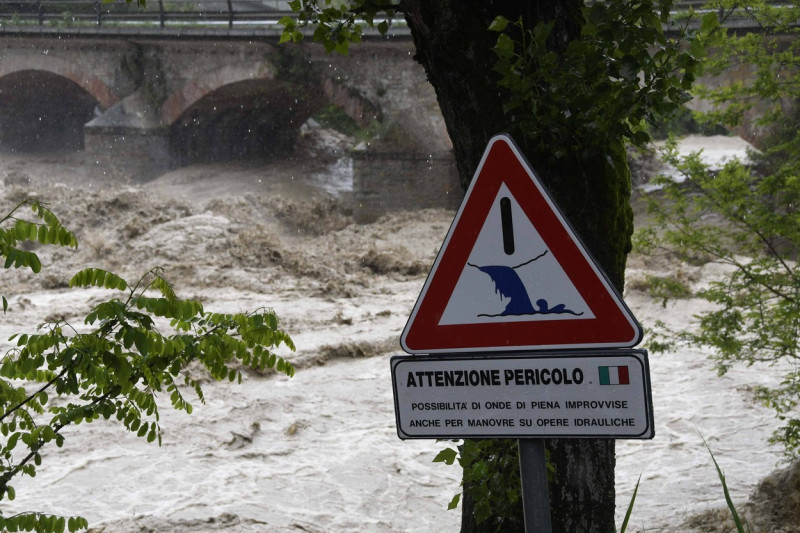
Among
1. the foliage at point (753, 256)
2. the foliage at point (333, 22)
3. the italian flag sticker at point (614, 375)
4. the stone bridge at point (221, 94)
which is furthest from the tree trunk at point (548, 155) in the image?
the stone bridge at point (221, 94)

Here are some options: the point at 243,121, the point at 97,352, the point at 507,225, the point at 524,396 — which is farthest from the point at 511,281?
the point at 243,121

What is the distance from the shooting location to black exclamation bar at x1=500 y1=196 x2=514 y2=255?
181cm

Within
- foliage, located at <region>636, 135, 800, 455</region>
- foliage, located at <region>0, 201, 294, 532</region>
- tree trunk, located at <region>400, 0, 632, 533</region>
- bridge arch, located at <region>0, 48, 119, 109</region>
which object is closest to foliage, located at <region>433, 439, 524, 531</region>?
tree trunk, located at <region>400, 0, 632, 533</region>

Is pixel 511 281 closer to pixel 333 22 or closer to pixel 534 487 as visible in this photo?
pixel 534 487

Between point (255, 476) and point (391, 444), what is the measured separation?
1.31 metres

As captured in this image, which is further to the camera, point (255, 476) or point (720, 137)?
point (720, 137)

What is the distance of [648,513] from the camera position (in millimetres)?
5484

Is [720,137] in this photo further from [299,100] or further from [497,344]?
[497,344]

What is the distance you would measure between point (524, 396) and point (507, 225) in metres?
0.36

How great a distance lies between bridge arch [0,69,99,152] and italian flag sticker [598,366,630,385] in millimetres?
22920

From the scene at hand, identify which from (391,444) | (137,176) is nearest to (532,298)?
(391,444)

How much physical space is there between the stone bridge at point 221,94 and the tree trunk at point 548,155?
625 inches

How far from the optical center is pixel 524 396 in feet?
5.64

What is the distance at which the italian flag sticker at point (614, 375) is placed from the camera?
1.66 m
